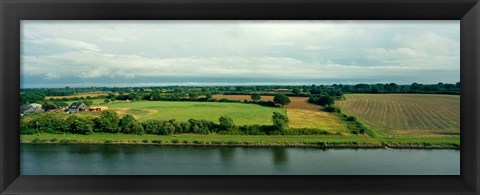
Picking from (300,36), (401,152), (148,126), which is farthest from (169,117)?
(401,152)

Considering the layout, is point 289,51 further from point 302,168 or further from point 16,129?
point 16,129

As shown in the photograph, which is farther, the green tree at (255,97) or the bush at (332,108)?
the green tree at (255,97)

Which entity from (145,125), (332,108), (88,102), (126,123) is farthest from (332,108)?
(88,102)

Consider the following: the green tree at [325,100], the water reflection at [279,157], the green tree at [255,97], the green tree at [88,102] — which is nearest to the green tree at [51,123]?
the green tree at [88,102]

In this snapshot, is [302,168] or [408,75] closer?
[302,168]

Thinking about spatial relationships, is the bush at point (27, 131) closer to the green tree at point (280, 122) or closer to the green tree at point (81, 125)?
the green tree at point (81, 125)

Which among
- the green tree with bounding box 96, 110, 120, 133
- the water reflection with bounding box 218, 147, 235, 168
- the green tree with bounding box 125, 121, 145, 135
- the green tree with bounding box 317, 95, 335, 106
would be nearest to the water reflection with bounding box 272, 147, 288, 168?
the water reflection with bounding box 218, 147, 235, 168
